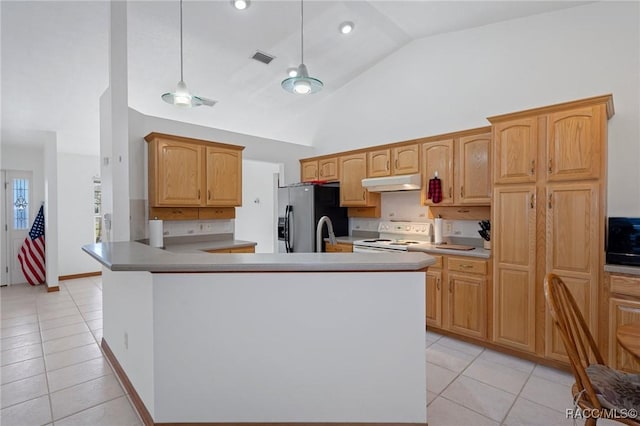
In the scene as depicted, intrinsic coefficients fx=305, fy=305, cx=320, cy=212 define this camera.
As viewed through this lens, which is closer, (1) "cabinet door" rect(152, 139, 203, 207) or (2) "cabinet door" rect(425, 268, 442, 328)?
(2) "cabinet door" rect(425, 268, 442, 328)

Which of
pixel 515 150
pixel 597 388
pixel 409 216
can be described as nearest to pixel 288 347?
pixel 597 388

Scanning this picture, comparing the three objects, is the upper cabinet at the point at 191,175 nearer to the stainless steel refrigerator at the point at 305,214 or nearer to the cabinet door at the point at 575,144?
the stainless steel refrigerator at the point at 305,214

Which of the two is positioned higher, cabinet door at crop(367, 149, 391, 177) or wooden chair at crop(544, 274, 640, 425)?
cabinet door at crop(367, 149, 391, 177)

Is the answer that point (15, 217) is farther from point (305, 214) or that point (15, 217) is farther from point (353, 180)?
point (353, 180)

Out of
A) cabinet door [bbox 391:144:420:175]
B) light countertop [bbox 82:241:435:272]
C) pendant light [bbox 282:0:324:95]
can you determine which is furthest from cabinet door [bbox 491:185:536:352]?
pendant light [bbox 282:0:324:95]

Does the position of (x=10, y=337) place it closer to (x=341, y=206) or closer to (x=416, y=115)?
(x=341, y=206)

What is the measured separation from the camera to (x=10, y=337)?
10.5 feet

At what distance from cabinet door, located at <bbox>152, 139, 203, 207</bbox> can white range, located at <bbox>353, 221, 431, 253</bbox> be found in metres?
2.11

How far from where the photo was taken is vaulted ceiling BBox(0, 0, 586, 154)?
2826 millimetres

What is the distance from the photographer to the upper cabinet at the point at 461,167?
319 cm

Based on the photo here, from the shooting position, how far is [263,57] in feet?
12.2

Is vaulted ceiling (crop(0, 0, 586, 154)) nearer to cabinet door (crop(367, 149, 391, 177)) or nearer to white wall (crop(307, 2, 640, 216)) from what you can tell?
white wall (crop(307, 2, 640, 216))

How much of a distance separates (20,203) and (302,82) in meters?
6.11

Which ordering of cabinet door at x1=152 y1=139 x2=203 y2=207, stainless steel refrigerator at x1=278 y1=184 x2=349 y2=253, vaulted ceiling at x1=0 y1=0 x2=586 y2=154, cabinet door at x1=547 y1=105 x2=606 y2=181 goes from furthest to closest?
stainless steel refrigerator at x1=278 y1=184 x2=349 y2=253
cabinet door at x1=152 y1=139 x2=203 y2=207
vaulted ceiling at x1=0 y1=0 x2=586 y2=154
cabinet door at x1=547 y1=105 x2=606 y2=181
